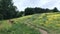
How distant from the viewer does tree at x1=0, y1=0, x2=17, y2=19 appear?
7931 cm

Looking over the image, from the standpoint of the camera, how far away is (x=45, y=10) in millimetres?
89000

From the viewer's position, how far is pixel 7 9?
3246 inches

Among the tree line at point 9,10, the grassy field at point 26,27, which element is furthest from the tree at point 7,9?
the grassy field at point 26,27

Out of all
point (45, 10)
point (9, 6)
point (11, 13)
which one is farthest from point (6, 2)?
point (45, 10)

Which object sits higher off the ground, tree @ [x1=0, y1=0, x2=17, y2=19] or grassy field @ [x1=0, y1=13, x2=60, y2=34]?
grassy field @ [x1=0, y1=13, x2=60, y2=34]

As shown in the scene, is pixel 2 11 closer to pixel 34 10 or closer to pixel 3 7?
pixel 3 7

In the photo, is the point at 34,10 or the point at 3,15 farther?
the point at 34,10

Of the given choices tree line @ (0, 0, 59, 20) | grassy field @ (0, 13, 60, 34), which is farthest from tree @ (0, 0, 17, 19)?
grassy field @ (0, 13, 60, 34)

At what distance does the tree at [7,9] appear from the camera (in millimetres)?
79306

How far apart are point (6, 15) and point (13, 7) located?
342 inches

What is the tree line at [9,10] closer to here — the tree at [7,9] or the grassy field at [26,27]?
the tree at [7,9]

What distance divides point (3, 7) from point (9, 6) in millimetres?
4346

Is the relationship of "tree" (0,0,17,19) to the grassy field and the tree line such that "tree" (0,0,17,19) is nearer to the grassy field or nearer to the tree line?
the tree line

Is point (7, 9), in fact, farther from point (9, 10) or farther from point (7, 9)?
point (9, 10)
